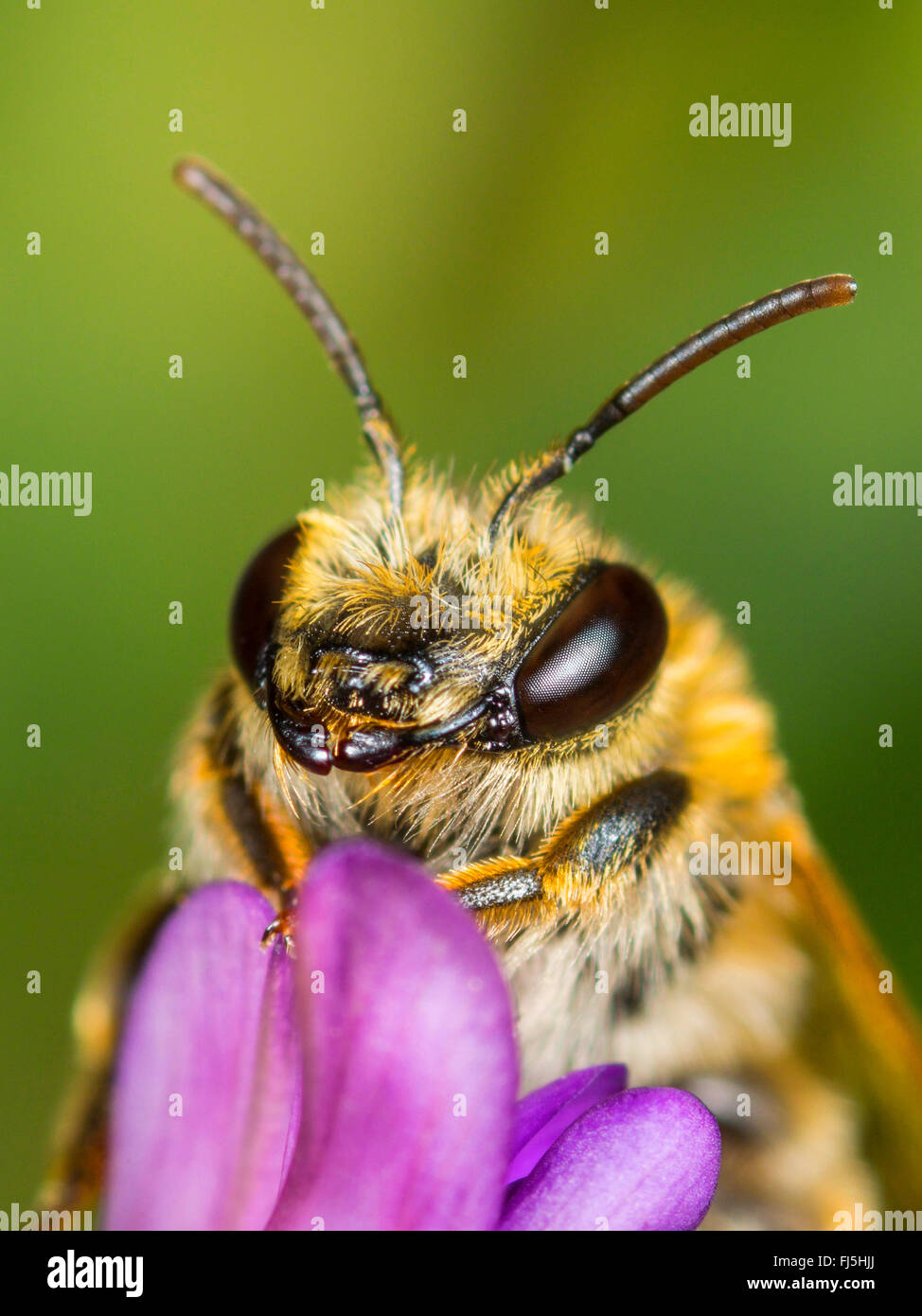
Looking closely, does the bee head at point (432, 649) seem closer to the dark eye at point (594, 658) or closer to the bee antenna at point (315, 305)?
the dark eye at point (594, 658)

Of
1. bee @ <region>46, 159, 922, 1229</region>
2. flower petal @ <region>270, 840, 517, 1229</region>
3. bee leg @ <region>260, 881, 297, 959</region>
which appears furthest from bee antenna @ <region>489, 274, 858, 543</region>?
flower petal @ <region>270, 840, 517, 1229</region>

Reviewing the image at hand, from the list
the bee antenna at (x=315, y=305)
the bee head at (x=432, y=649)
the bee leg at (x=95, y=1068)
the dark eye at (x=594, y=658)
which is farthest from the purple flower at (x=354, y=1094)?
the bee antenna at (x=315, y=305)

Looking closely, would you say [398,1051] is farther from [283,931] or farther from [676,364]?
[676,364]

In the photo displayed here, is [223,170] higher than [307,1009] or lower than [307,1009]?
higher

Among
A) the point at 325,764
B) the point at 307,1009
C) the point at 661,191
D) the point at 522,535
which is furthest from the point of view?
the point at 661,191

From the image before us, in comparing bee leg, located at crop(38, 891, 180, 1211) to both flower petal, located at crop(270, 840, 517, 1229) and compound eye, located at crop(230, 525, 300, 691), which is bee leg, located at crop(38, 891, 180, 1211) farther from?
flower petal, located at crop(270, 840, 517, 1229)
